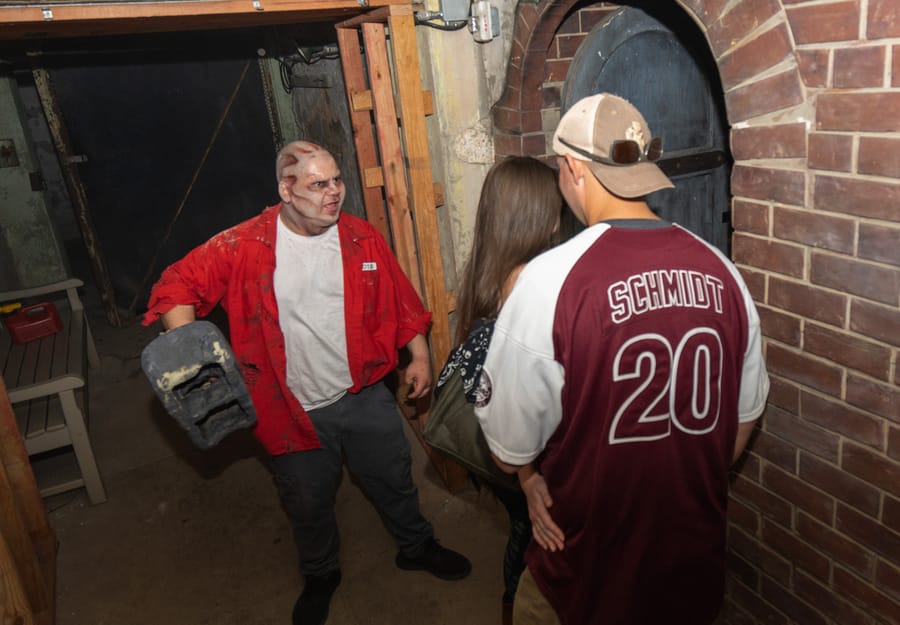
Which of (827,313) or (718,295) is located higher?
(718,295)

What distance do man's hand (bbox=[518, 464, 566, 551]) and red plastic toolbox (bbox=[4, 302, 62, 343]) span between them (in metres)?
4.29

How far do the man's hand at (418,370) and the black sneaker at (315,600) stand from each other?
0.96 metres

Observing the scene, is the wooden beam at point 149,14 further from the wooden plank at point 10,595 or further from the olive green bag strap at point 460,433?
the wooden plank at point 10,595

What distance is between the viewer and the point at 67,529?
12.3ft

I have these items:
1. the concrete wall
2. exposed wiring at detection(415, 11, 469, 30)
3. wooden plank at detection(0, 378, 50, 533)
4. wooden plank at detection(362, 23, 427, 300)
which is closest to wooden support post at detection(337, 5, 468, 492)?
wooden plank at detection(362, 23, 427, 300)

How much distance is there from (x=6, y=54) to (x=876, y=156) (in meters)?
6.81

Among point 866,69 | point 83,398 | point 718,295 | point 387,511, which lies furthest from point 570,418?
point 83,398

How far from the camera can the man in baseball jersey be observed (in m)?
1.55

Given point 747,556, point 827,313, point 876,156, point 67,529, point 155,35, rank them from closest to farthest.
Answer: point 876,156, point 827,313, point 747,556, point 67,529, point 155,35

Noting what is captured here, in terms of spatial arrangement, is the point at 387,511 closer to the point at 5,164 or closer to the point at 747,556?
the point at 747,556

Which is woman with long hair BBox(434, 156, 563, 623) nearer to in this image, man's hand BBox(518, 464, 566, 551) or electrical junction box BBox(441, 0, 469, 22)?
man's hand BBox(518, 464, 566, 551)

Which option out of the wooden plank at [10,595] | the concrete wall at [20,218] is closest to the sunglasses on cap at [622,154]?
the wooden plank at [10,595]

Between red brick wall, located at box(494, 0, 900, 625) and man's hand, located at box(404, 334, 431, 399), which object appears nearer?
red brick wall, located at box(494, 0, 900, 625)

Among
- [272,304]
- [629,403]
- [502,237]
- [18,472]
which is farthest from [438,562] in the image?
[18,472]
